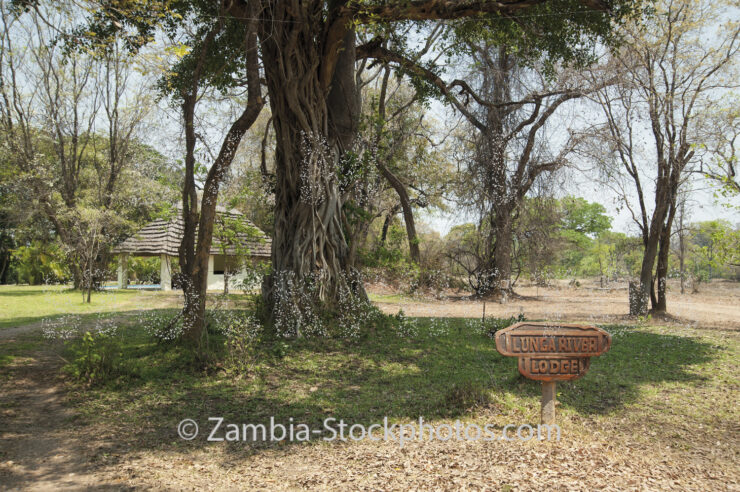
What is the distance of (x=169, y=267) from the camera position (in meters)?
18.0

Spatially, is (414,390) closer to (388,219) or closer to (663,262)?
(663,262)

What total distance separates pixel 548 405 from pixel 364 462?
4.94 ft

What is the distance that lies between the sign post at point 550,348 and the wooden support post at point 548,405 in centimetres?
17

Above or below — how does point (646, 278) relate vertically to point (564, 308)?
above

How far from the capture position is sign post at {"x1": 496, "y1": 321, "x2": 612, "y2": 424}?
3643 millimetres

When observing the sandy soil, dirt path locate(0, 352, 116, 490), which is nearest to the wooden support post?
dirt path locate(0, 352, 116, 490)

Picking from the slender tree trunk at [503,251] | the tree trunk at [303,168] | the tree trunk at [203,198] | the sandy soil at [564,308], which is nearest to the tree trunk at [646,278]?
the sandy soil at [564,308]

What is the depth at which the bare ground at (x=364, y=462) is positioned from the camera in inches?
121

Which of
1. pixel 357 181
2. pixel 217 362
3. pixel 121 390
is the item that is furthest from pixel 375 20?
pixel 121 390

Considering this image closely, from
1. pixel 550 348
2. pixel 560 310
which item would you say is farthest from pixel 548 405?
pixel 560 310

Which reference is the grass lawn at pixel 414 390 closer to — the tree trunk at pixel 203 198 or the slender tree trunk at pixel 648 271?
the tree trunk at pixel 203 198

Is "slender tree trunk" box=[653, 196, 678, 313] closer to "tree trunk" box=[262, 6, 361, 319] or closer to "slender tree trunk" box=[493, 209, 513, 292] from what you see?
"slender tree trunk" box=[493, 209, 513, 292]

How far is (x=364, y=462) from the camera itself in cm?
336

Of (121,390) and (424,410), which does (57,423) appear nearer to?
(121,390)
